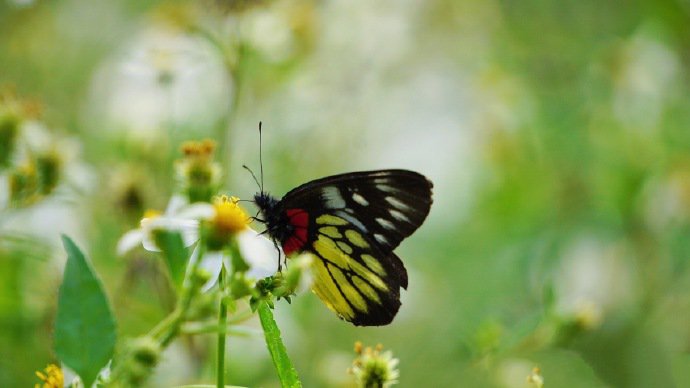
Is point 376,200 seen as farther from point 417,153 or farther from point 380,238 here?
point 417,153

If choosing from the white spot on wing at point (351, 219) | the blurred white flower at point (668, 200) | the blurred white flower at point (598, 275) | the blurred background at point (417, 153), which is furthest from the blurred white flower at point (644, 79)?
the white spot on wing at point (351, 219)

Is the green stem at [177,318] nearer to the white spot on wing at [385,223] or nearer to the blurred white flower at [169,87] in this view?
the white spot on wing at [385,223]

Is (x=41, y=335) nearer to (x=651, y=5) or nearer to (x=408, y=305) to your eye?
(x=408, y=305)

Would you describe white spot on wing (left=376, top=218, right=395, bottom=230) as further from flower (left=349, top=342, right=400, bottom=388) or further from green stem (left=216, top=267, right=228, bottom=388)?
green stem (left=216, top=267, right=228, bottom=388)

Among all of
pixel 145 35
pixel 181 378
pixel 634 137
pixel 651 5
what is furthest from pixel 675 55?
pixel 181 378

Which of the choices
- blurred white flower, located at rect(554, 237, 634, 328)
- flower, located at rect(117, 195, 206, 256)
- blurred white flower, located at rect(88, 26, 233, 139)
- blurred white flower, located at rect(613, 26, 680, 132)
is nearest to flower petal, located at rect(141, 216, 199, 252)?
flower, located at rect(117, 195, 206, 256)

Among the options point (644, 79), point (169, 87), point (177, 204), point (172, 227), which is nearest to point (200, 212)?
point (172, 227)
